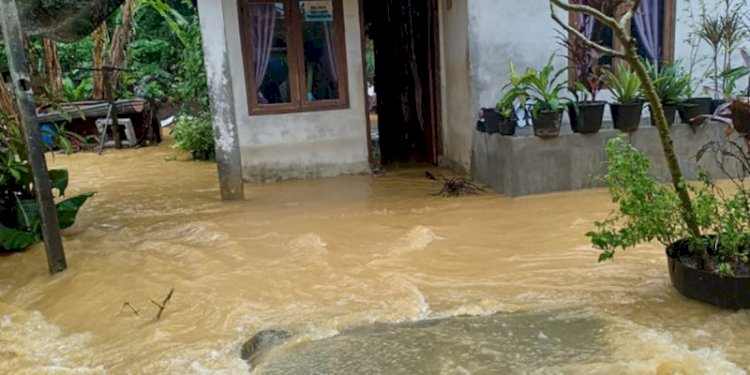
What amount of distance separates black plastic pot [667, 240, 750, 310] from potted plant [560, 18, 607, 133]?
2.76m

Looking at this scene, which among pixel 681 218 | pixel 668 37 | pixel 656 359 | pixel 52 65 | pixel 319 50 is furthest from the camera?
pixel 52 65

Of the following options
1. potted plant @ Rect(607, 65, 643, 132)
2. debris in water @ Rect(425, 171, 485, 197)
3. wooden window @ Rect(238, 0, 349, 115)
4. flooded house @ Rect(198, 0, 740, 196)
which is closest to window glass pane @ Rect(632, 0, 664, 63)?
flooded house @ Rect(198, 0, 740, 196)

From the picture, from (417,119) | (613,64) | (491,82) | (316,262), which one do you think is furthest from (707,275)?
(417,119)

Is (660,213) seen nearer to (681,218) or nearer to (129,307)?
(681,218)

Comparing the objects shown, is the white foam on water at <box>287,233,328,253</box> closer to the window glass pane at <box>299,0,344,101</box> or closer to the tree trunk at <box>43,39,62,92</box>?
the window glass pane at <box>299,0,344,101</box>

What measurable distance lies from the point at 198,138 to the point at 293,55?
3.02 m

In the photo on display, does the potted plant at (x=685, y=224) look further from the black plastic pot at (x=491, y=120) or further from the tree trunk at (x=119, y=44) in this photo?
the tree trunk at (x=119, y=44)

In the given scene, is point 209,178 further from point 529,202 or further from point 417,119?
point 529,202

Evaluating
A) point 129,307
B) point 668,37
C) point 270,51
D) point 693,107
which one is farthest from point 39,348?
point 668,37

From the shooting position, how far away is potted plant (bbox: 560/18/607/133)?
600 cm

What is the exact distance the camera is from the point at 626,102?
6051 millimetres

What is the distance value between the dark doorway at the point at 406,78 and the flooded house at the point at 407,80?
0.03m

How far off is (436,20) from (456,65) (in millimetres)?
854

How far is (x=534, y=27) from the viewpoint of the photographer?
673 cm
